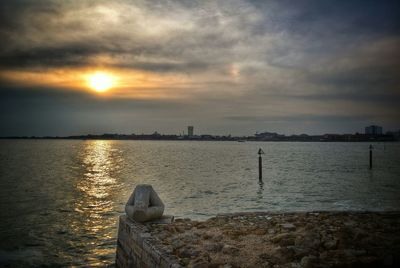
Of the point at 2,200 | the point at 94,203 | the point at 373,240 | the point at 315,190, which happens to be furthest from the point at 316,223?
the point at 2,200

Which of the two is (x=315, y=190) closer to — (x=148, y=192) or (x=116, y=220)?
(x=116, y=220)

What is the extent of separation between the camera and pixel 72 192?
28.5m

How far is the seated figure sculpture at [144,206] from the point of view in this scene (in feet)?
32.2

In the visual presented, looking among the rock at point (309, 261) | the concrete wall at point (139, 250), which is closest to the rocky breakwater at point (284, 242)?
the rock at point (309, 261)

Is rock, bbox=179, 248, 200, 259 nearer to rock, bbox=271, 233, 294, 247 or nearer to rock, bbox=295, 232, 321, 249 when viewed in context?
rock, bbox=271, 233, 294, 247

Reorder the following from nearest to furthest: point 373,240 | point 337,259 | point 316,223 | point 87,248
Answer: point 337,259
point 373,240
point 316,223
point 87,248

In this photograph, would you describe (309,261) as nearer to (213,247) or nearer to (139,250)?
(213,247)

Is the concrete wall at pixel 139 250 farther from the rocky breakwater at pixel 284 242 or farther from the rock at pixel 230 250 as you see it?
the rock at pixel 230 250

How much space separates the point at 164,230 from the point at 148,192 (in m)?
1.51

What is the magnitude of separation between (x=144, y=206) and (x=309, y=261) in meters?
5.44

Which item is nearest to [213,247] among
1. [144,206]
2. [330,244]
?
[330,244]

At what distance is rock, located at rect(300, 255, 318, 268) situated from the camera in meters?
6.03

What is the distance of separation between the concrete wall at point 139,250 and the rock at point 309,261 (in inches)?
99.9

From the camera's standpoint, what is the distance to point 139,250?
27.4 ft
